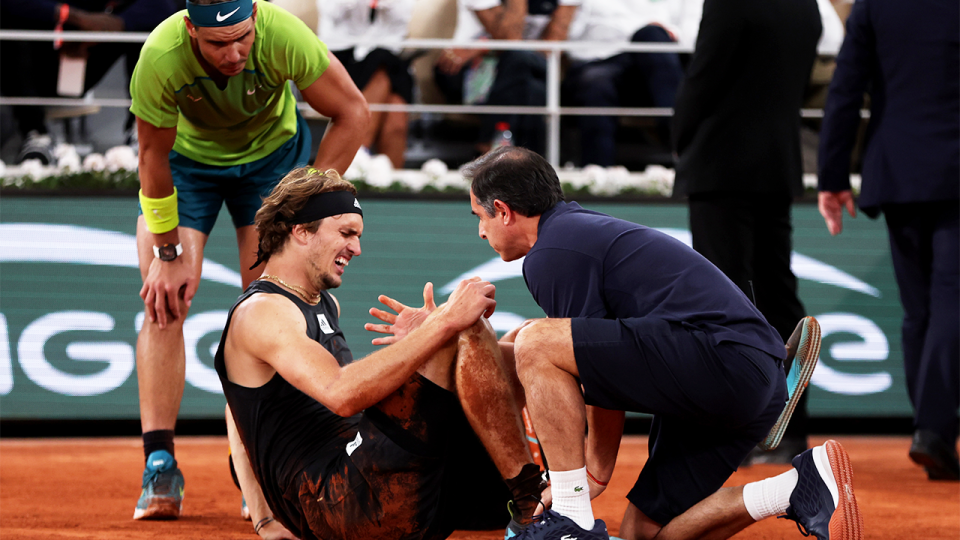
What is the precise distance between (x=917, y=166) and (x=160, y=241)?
11.4 ft

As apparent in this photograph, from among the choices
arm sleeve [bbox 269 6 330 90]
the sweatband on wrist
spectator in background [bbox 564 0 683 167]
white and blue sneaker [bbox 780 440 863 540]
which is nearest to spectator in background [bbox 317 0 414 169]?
spectator in background [bbox 564 0 683 167]

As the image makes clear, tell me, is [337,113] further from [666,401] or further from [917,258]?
[917,258]

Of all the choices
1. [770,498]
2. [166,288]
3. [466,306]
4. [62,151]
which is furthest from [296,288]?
[62,151]

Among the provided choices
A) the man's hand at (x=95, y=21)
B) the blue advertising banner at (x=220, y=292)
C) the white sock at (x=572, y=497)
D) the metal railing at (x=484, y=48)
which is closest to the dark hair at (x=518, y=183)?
the white sock at (x=572, y=497)

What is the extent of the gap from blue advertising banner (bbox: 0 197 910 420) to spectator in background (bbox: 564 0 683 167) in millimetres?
1081

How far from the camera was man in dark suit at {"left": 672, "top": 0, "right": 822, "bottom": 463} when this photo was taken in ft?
15.1

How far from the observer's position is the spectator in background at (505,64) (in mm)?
6816

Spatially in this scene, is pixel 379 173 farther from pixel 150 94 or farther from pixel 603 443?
pixel 603 443

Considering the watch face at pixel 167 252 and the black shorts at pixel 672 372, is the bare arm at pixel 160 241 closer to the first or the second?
the watch face at pixel 167 252

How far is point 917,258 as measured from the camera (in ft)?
15.2

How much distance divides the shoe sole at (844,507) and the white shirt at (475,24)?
200 inches

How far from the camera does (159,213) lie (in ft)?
11.9

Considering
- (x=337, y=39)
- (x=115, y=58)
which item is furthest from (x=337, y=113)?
(x=115, y=58)

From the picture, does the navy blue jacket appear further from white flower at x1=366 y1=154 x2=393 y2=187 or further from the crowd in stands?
white flower at x1=366 y1=154 x2=393 y2=187
